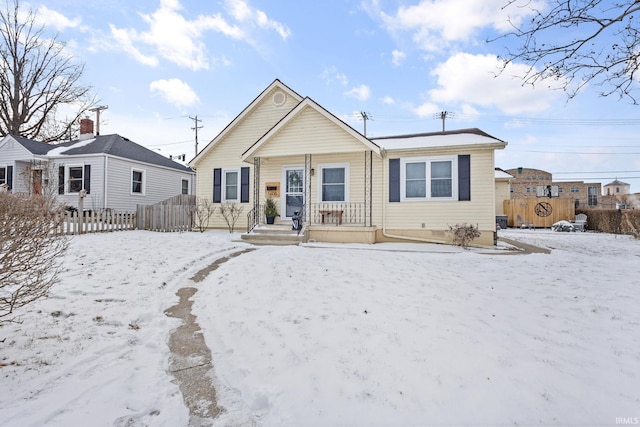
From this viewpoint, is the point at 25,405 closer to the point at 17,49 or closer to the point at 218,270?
the point at 218,270

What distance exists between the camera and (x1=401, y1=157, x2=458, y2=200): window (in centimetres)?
1080

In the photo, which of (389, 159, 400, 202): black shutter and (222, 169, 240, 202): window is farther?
(222, 169, 240, 202): window

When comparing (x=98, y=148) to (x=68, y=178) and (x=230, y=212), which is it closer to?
(x=68, y=178)

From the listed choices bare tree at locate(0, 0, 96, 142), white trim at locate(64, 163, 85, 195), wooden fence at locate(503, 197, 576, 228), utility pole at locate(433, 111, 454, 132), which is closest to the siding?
white trim at locate(64, 163, 85, 195)

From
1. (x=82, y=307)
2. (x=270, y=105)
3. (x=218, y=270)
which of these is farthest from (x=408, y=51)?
(x=82, y=307)

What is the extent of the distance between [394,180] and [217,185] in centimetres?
768

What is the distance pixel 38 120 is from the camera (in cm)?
2431

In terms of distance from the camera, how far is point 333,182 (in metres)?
12.0

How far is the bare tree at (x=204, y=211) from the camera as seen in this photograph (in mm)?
13344

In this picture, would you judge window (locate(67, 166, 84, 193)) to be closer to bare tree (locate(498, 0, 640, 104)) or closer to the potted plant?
the potted plant

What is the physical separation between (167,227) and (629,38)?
14.0 metres

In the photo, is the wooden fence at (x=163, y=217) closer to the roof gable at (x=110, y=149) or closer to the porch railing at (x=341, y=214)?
the porch railing at (x=341, y=214)

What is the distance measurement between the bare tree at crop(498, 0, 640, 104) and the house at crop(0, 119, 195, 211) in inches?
744

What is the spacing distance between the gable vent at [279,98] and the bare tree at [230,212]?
4.87 meters
